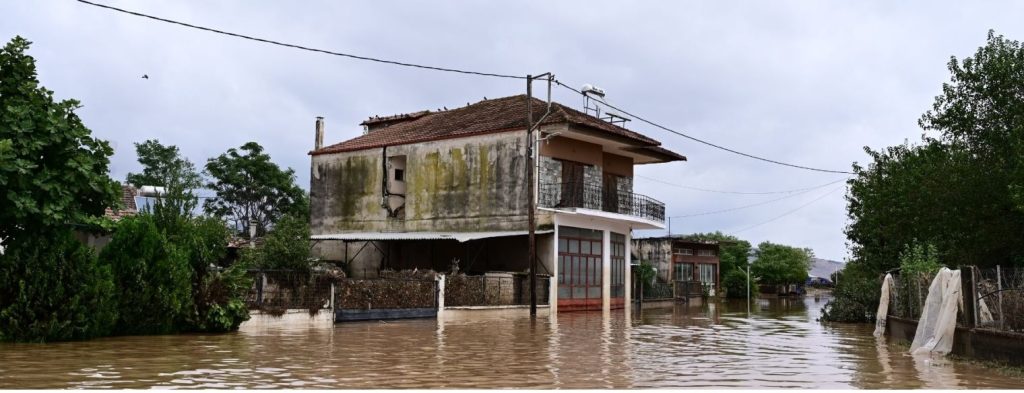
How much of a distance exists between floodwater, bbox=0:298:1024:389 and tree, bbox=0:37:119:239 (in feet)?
6.81

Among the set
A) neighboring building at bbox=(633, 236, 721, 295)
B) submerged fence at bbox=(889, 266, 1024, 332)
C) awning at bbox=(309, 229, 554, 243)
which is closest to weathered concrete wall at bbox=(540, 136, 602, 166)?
awning at bbox=(309, 229, 554, 243)

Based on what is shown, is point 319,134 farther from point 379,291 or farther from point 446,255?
point 379,291

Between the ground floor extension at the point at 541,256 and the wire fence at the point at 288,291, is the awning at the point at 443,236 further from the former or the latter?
the wire fence at the point at 288,291

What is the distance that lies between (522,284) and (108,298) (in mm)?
16048

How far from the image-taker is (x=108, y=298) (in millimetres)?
15312

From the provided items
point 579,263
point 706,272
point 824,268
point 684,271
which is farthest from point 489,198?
point 824,268

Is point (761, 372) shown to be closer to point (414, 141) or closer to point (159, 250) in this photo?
point (159, 250)

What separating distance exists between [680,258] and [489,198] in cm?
2239

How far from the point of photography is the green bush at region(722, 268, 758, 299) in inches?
2269

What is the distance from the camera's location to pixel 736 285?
58156 mm

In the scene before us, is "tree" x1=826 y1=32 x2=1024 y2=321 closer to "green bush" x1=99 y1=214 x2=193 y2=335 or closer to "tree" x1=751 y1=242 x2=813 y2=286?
"green bush" x1=99 y1=214 x2=193 y2=335

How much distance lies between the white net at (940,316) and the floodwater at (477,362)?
1.62 feet

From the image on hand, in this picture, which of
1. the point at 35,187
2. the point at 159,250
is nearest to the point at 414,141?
the point at 159,250

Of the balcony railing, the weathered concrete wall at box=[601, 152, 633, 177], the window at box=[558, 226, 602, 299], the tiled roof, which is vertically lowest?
the window at box=[558, 226, 602, 299]
